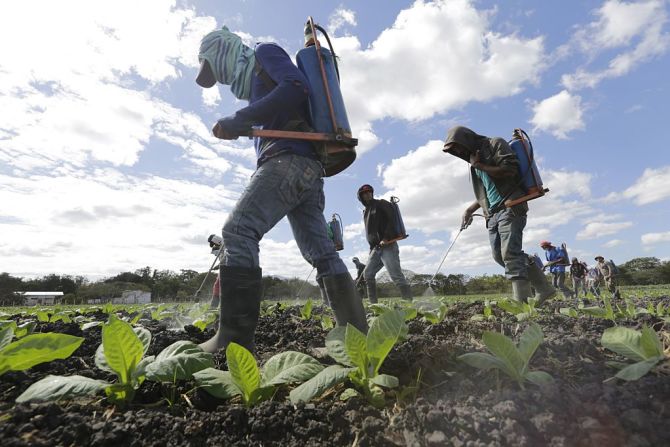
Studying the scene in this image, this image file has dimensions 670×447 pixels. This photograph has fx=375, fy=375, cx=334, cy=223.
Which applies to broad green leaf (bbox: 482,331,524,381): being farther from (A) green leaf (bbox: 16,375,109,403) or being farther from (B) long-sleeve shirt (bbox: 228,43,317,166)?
(B) long-sleeve shirt (bbox: 228,43,317,166)

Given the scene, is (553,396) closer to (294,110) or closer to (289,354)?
(289,354)

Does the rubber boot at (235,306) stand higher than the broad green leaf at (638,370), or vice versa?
the rubber boot at (235,306)

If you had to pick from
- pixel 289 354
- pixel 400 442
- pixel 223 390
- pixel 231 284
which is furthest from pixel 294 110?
pixel 400 442

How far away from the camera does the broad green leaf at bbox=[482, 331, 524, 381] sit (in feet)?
4.71

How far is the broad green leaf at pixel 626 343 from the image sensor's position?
150 cm

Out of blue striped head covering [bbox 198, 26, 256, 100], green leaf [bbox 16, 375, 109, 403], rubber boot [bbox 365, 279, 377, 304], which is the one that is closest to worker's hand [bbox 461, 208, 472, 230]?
rubber boot [bbox 365, 279, 377, 304]

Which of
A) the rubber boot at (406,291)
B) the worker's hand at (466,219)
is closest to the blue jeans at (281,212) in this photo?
the worker's hand at (466,219)

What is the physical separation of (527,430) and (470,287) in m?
48.5

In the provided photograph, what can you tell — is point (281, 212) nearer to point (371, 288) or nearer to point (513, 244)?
point (513, 244)

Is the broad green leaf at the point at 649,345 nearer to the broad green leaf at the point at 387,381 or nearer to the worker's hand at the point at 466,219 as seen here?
the broad green leaf at the point at 387,381

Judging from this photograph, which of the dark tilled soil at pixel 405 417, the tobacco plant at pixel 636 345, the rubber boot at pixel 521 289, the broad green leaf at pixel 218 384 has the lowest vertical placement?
the dark tilled soil at pixel 405 417

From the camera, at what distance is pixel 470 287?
46.2 m

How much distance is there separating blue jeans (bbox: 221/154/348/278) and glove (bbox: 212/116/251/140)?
0.84ft

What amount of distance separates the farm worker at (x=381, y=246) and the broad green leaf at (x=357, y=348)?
638cm
